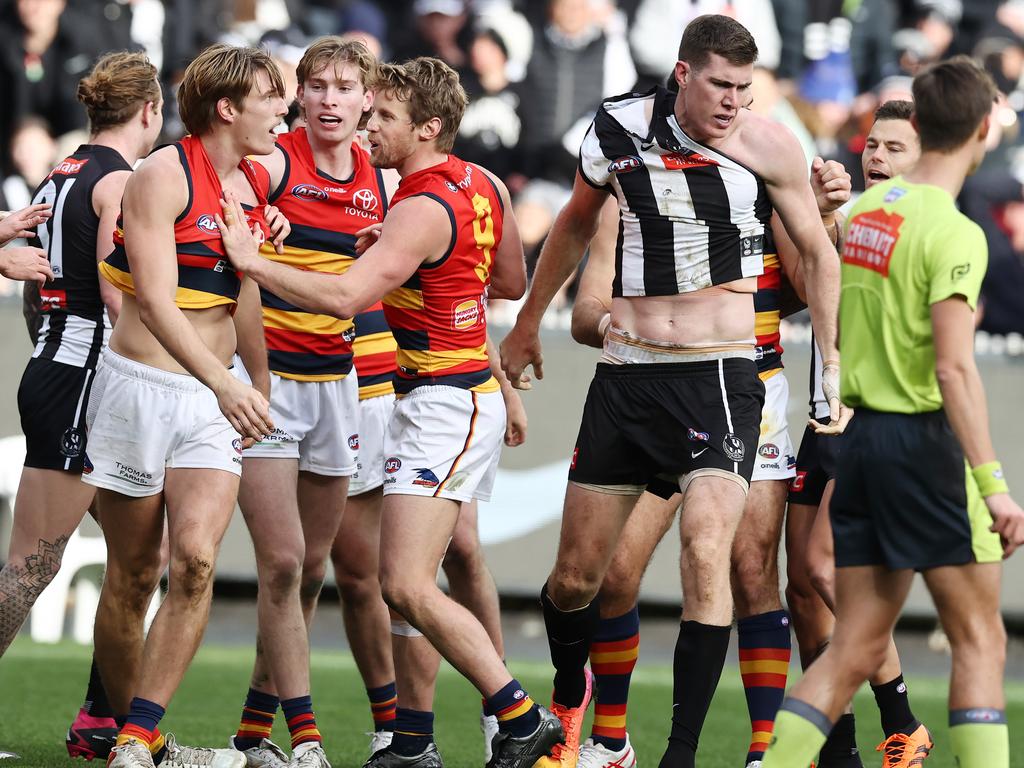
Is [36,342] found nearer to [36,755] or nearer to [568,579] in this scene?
[36,755]

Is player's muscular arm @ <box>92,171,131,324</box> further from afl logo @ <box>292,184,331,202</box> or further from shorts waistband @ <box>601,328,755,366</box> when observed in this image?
shorts waistband @ <box>601,328,755,366</box>

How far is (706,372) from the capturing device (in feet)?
18.7

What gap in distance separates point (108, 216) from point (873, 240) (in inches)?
123

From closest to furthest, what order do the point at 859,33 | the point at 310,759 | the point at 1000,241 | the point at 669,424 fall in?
the point at 669,424 < the point at 310,759 < the point at 1000,241 < the point at 859,33

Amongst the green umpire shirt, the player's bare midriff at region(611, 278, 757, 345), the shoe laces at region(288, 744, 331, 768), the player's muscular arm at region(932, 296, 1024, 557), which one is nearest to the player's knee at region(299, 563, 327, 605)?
the shoe laces at region(288, 744, 331, 768)

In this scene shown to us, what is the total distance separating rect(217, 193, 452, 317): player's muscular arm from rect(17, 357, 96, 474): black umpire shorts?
122 centimetres

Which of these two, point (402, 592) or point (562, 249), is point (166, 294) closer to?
point (402, 592)

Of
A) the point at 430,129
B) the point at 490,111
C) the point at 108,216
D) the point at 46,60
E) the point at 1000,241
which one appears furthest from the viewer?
the point at 46,60

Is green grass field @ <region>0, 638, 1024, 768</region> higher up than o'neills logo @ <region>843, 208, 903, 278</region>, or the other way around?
o'neills logo @ <region>843, 208, 903, 278</region>

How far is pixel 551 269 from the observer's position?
6.19m

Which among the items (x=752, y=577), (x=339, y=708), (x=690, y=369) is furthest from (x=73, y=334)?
(x=752, y=577)

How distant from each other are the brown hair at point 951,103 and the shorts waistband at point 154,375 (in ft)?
8.65

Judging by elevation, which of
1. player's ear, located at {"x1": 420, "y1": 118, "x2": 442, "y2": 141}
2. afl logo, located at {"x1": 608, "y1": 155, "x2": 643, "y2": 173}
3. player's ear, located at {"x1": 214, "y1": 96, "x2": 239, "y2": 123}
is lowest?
afl logo, located at {"x1": 608, "y1": 155, "x2": 643, "y2": 173}

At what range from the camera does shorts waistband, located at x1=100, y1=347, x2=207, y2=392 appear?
5578mm
